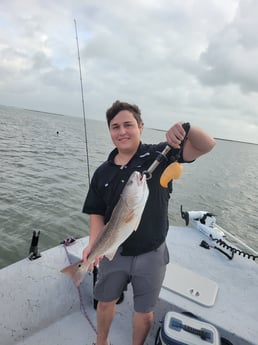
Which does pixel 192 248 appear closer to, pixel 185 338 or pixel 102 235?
pixel 185 338

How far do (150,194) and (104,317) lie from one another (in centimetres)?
153

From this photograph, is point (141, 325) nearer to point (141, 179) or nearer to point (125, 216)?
point (125, 216)

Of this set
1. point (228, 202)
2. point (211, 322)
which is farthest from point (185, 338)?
point (228, 202)

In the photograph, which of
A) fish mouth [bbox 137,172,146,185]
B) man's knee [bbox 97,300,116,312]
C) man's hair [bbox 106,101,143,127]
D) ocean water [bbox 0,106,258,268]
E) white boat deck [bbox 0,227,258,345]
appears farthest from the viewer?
ocean water [bbox 0,106,258,268]

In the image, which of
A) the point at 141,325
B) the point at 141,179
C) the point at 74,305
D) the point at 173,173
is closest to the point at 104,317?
the point at 141,325

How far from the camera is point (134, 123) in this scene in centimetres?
270

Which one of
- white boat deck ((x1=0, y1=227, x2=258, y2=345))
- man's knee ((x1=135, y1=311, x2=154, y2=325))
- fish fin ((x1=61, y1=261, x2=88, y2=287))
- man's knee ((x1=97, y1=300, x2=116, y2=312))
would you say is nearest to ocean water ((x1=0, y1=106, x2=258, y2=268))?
white boat deck ((x1=0, y1=227, x2=258, y2=345))

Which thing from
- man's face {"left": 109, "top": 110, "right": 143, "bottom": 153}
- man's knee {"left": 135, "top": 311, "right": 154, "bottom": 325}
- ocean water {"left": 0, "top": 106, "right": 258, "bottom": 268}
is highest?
man's face {"left": 109, "top": 110, "right": 143, "bottom": 153}

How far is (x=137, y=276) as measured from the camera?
2.66 m

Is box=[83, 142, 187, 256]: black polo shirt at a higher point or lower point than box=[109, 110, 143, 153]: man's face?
lower

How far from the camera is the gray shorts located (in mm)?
2643

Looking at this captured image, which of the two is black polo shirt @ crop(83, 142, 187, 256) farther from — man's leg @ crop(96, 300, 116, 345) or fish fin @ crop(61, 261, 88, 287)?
man's leg @ crop(96, 300, 116, 345)

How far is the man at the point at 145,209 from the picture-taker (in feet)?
8.53

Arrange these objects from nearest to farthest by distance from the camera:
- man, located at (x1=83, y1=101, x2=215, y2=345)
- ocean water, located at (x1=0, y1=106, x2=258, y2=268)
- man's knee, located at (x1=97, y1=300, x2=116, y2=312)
Result: 1. man, located at (x1=83, y1=101, x2=215, y2=345)
2. man's knee, located at (x1=97, y1=300, x2=116, y2=312)
3. ocean water, located at (x1=0, y1=106, x2=258, y2=268)
